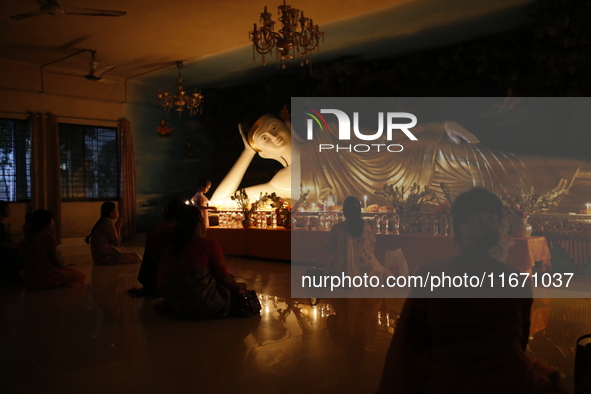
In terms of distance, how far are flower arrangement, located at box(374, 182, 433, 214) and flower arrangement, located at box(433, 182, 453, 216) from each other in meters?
0.17

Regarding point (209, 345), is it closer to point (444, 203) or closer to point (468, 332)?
point (468, 332)

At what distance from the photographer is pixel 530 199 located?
6023mm

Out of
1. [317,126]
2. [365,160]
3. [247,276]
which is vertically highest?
[317,126]

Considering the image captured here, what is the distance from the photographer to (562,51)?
6.24 meters

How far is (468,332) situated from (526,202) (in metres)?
4.53

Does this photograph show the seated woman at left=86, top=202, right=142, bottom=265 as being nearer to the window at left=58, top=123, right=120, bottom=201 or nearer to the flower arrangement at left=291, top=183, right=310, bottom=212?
the flower arrangement at left=291, top=183, right=310, bottom=212

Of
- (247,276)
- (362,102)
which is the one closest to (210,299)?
(247,276)

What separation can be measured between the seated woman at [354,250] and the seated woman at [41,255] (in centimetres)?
281

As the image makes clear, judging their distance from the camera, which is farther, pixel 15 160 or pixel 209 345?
pixel 15 160

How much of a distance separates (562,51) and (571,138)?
3.48 feet

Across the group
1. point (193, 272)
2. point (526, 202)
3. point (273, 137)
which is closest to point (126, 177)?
point (273, 137)

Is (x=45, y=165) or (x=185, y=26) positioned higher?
(x=185, y=26)

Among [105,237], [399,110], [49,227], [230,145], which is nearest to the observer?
[49,227]

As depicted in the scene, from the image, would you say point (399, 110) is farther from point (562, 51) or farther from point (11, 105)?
point (11, 105)
